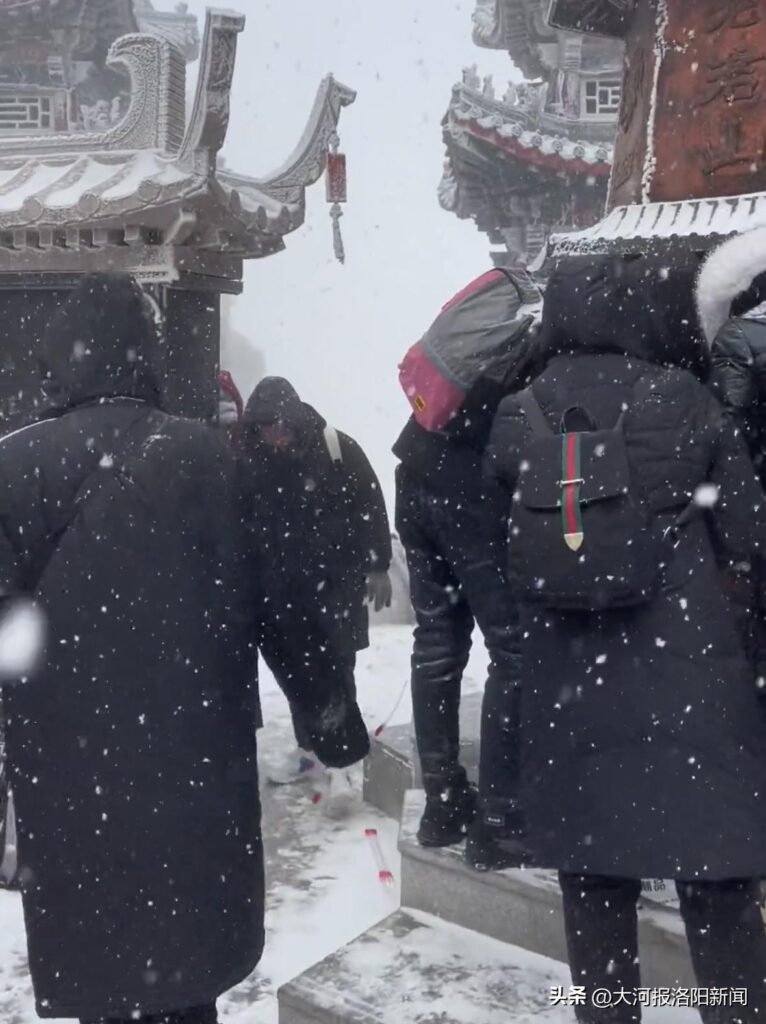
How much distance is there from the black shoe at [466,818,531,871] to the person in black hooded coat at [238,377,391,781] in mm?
734

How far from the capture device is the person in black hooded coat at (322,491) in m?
3.86

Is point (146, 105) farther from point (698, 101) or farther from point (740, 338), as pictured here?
point (740, 338)

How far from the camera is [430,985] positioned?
273 cm

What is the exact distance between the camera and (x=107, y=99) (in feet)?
50.3

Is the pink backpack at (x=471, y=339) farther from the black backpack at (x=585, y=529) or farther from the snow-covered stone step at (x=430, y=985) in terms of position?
the snow-covered stone step at (x=430, y=985)

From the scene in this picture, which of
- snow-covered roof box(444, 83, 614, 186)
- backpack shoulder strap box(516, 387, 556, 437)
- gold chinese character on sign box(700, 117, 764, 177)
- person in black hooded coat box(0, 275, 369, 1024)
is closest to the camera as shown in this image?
person in black hooded coat box(0, 275, 369, 1024)

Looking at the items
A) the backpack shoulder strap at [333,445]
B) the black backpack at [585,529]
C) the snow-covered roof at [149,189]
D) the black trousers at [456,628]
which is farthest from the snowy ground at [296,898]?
the snow-covered roof at [149,189]

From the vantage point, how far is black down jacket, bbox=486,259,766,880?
6.49 feet

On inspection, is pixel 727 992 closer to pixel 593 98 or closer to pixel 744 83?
pixel 744 83

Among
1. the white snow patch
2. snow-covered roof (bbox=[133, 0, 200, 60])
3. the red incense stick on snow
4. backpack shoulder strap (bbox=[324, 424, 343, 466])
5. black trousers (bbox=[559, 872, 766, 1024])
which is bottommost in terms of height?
the red incense stick on snow

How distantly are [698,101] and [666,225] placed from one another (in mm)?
437

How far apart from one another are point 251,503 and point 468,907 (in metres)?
1.52

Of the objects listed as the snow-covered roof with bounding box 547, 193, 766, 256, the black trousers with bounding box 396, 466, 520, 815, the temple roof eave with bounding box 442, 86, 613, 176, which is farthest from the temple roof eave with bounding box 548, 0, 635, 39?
the temple roof eave with bounding box 442, 86, 613, 176

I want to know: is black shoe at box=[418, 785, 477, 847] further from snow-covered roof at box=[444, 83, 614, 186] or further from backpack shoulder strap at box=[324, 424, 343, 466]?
snow-covered roof at box=[444, 83, 614, 186]
